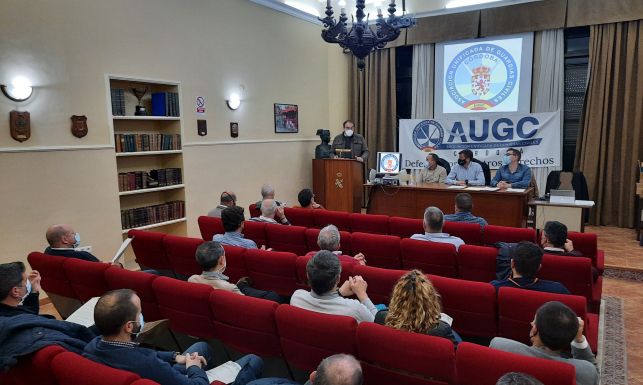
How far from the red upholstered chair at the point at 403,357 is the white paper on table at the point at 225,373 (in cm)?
61

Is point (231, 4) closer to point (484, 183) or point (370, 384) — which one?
point (484, 183)

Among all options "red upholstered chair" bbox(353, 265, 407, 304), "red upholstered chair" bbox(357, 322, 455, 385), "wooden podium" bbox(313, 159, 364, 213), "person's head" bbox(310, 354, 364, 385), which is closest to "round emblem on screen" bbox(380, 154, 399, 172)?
"wooden podium" bbox(313, 159, 364, 213)

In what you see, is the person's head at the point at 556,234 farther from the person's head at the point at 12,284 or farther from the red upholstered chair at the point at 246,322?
the person's head at the point at 12,284

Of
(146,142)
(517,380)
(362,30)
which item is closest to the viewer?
(517,380)

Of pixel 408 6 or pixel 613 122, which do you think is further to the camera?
pixel 408 6

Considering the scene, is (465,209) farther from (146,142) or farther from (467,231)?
(146,142)

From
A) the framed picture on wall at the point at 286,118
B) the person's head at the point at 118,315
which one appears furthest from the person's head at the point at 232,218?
the framed picture on wall at the point at 286,118

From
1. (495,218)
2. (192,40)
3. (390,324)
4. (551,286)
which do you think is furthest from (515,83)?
(390,324)

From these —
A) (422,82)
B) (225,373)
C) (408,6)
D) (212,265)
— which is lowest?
(225,373)

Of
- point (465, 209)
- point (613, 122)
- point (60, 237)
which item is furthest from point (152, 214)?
point (613, 122)

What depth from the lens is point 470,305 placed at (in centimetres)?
269

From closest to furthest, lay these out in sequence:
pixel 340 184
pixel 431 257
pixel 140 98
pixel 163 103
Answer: pixel 431 257 → pixel 140 98 → pixel 163 103 → pixel 340 184

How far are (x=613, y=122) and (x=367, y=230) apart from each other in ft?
17.2

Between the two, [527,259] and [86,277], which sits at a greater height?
[527,259]
